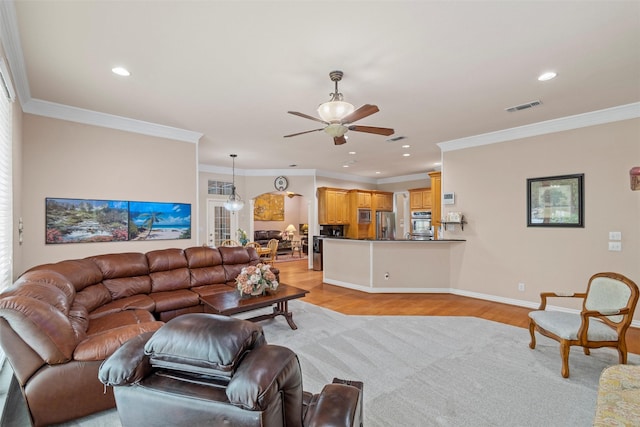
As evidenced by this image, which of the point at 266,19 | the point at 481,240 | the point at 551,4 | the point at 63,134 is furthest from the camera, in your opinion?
the point at 481,240

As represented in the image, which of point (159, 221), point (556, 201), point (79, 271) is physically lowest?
point (79, 271)

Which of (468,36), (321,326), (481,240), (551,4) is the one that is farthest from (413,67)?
(481,240)

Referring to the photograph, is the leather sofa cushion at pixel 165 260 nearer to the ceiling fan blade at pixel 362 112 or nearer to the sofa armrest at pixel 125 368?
the ceiling fan blade at pixel 362 112

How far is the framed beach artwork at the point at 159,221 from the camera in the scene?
4.54 m

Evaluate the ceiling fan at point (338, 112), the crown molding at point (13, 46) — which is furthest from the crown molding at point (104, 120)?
the ceiling fan at point (338, 112)

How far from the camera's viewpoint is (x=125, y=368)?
3.29ft

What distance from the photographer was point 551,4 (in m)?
2.05

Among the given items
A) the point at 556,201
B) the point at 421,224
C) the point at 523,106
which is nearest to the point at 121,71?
the point at 523,106

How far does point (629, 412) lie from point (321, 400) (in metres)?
1.35

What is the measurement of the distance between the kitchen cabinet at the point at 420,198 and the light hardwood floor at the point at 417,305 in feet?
12.2

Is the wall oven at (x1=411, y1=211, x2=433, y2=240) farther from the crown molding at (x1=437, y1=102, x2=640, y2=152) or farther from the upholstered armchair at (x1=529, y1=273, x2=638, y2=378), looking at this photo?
the upholstered armchair at (x1=529, y1=273, x2=638, y2=378)

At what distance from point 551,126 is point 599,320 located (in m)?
2.93

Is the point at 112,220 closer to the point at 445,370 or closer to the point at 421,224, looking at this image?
the point at 445,370

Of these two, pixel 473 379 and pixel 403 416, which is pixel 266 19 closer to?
pixel 403 416
